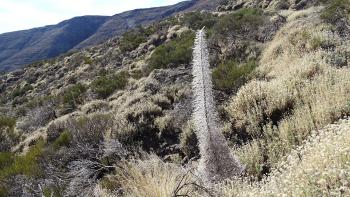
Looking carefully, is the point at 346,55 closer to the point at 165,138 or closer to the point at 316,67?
the point at 316,67

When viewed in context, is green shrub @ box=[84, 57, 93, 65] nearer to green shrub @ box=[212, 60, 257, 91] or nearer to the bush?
green shrub @ box=[212, 60, 257, 91]

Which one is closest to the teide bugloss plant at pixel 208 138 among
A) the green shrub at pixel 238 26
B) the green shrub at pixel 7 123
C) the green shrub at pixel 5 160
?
the green shrub at pixel 5 160

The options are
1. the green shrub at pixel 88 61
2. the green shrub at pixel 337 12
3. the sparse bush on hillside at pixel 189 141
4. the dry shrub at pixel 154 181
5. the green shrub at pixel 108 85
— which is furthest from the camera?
the green shrub at pixel 88 61

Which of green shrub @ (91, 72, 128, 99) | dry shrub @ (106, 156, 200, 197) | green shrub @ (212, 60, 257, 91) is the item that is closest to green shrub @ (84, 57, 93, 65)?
green shrub @ (91, 72, 128, 99)

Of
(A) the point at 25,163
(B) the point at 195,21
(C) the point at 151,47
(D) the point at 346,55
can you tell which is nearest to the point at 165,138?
(A) the point at 25,163

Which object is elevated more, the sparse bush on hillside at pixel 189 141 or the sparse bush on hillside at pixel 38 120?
the sparse bush on hillside at pixel 189 141

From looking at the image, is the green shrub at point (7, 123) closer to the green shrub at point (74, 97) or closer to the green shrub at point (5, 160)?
the green shrub at point (74, 97)

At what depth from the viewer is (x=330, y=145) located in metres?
4.88

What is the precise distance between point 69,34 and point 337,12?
373 feet

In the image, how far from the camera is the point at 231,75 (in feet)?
38.8

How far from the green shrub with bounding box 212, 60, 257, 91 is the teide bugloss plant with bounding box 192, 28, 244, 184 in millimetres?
5810

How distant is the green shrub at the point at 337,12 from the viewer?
1438cm

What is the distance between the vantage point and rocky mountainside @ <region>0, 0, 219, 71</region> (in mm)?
104525

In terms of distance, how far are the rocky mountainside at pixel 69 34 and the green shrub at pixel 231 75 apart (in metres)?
86.4
